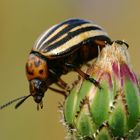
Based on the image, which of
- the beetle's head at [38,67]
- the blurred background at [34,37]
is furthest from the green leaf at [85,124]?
the blurred background at [34,37]

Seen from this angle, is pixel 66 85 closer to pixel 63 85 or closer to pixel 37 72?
pixel 63 85

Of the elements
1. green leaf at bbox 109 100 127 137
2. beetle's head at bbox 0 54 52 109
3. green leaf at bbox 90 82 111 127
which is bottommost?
green leaf at bbox 109 100 127 137

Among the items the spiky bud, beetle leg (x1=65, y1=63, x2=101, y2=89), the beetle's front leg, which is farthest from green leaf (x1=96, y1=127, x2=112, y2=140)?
the beetle's front leg

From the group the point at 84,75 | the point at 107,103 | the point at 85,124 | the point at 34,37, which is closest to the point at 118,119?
the point at 107,103

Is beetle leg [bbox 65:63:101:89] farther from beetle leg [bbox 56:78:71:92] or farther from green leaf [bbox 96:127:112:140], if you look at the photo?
green leaf [bbox 96:127:112:140]

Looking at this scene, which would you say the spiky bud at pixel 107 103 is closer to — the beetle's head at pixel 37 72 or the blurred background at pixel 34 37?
the beetle's head at pixel 37 72

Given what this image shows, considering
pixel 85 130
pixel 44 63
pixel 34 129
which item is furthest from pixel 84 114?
pixel 34 129
